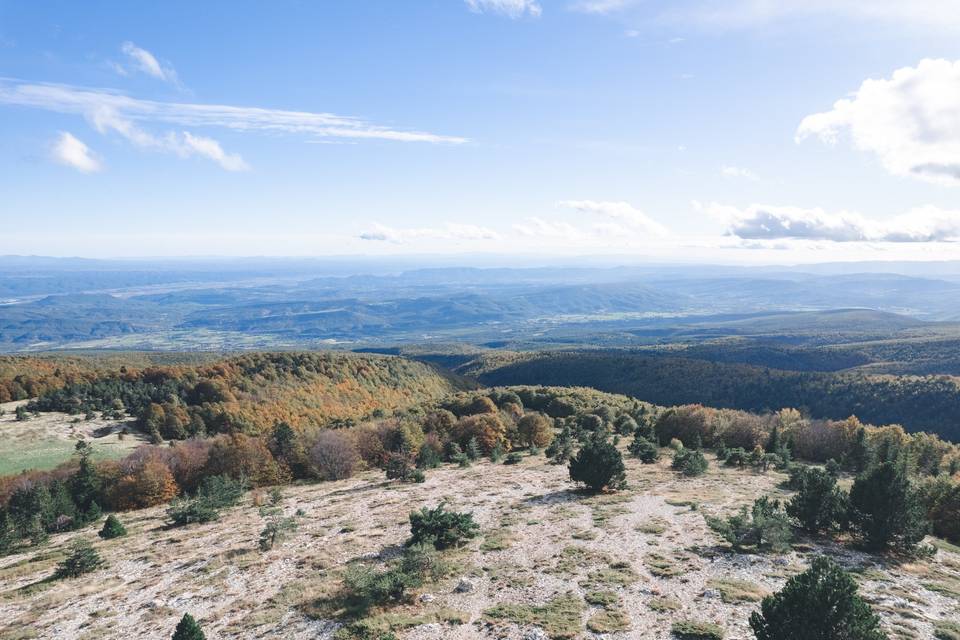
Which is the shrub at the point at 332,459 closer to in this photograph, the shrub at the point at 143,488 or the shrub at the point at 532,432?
the shrub at the point at 143,488

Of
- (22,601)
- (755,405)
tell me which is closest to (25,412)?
(22,601)

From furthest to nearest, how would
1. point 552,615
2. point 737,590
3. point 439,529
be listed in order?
1. point 439,529
2. point 737,590
3. point 552,615

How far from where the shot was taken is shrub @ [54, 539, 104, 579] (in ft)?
114

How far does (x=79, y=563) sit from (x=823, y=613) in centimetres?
4515

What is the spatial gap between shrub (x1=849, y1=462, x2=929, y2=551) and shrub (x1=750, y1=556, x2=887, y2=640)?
17442 millimetres

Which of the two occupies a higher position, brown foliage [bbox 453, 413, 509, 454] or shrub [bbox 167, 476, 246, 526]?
shrub [bbox 167, 476, 246, 526]

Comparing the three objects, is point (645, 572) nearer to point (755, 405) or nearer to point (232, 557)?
point (232, 557)

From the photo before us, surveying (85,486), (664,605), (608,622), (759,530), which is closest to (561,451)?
(759,530)

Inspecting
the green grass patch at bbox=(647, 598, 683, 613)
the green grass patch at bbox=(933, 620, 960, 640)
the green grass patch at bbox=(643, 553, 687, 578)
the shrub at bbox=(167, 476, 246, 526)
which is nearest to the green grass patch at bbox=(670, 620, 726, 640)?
the green grass patch at bbox=(647, 598, 683, 613)

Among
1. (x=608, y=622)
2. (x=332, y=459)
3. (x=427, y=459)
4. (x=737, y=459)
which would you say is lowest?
(x=332, y=459)

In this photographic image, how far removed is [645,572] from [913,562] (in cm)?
1644

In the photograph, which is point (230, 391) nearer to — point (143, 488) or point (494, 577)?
point (143, 488)

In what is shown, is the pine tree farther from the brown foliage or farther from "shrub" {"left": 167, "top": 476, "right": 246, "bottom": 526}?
the brown foliage

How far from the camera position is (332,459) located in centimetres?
6856
